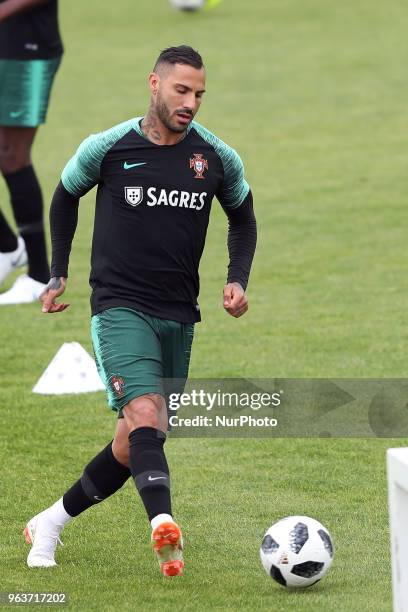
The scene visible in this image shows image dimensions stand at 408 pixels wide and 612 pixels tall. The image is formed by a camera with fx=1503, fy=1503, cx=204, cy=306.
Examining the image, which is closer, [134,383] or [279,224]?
[134,383]

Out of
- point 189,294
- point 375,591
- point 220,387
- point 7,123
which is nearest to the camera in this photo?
point 375,591

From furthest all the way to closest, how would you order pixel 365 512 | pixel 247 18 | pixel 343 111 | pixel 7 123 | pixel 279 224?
1. pixel 247 18
2. pixel 343 111
3. pixel 279 224
4. pixel 7 123
5. pixel 365 512

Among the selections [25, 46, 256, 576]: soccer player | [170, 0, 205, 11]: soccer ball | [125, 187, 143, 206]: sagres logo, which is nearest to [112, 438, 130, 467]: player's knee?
[25, 46, 256, 576]: soccer player

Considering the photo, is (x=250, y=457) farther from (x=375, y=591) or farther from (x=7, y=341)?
(x=7, y=341)

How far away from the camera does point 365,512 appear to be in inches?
253

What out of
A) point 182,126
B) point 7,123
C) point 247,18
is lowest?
point 182,126

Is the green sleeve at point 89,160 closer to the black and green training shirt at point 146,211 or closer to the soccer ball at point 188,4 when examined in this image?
the black and green training shirt at point 146,211

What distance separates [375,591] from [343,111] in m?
13.0

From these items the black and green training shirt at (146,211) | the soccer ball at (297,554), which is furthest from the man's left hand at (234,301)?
the soccer ball at (297,554)

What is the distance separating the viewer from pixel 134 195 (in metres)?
5.75

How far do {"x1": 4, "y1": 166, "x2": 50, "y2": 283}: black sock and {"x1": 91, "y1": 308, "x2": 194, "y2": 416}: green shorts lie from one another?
4.78 m

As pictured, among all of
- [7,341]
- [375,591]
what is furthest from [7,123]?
[375,591]

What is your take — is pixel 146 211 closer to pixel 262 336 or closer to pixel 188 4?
pixel 262 336

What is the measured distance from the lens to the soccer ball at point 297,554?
5430 millimetres
